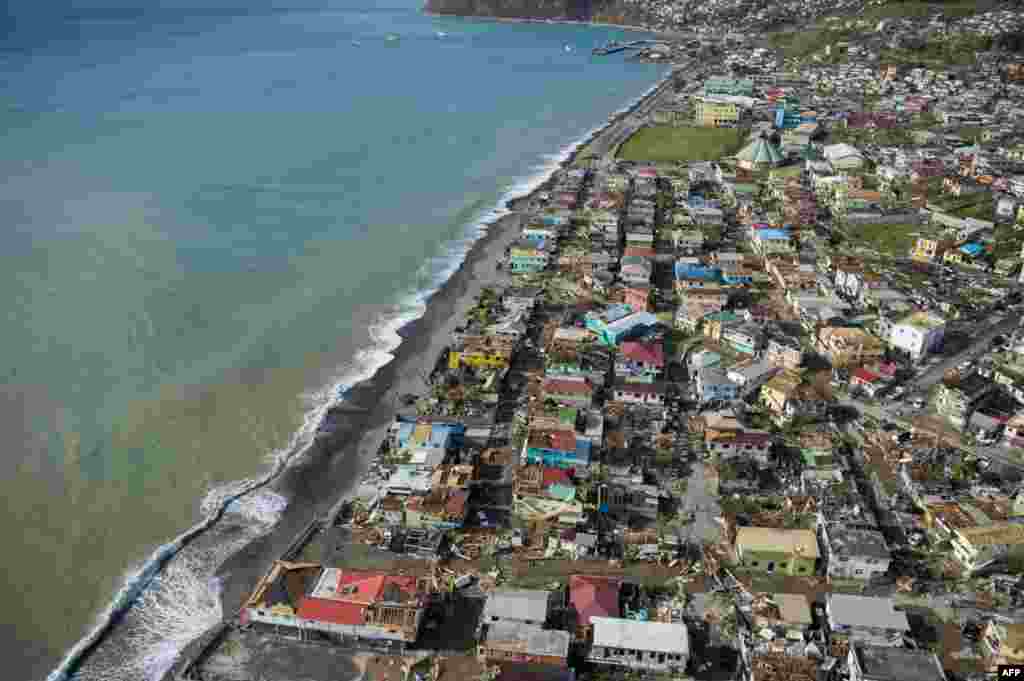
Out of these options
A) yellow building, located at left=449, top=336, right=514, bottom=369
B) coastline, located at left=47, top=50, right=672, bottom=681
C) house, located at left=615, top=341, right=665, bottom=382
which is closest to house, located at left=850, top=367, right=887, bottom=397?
house, located at left=615, top=341, right=665, bottom=382

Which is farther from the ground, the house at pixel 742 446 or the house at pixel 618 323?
the house at pixel 618 323

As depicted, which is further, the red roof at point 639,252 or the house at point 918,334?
the red roof at point 639,252

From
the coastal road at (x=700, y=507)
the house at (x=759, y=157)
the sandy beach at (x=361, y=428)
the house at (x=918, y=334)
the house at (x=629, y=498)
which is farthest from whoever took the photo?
the house at (x=759, y=157)

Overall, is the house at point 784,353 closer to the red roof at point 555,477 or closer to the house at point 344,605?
the red roof at point 555,477

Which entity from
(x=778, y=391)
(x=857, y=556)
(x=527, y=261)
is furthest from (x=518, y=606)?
(x=527, y=261)

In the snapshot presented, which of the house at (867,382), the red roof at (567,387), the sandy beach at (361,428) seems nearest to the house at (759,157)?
the sandy beach at (361,428)

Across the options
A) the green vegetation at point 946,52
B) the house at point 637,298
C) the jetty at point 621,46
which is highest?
the jetty at point 621,46

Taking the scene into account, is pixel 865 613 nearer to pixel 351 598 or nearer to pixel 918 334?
pixel 351 598
